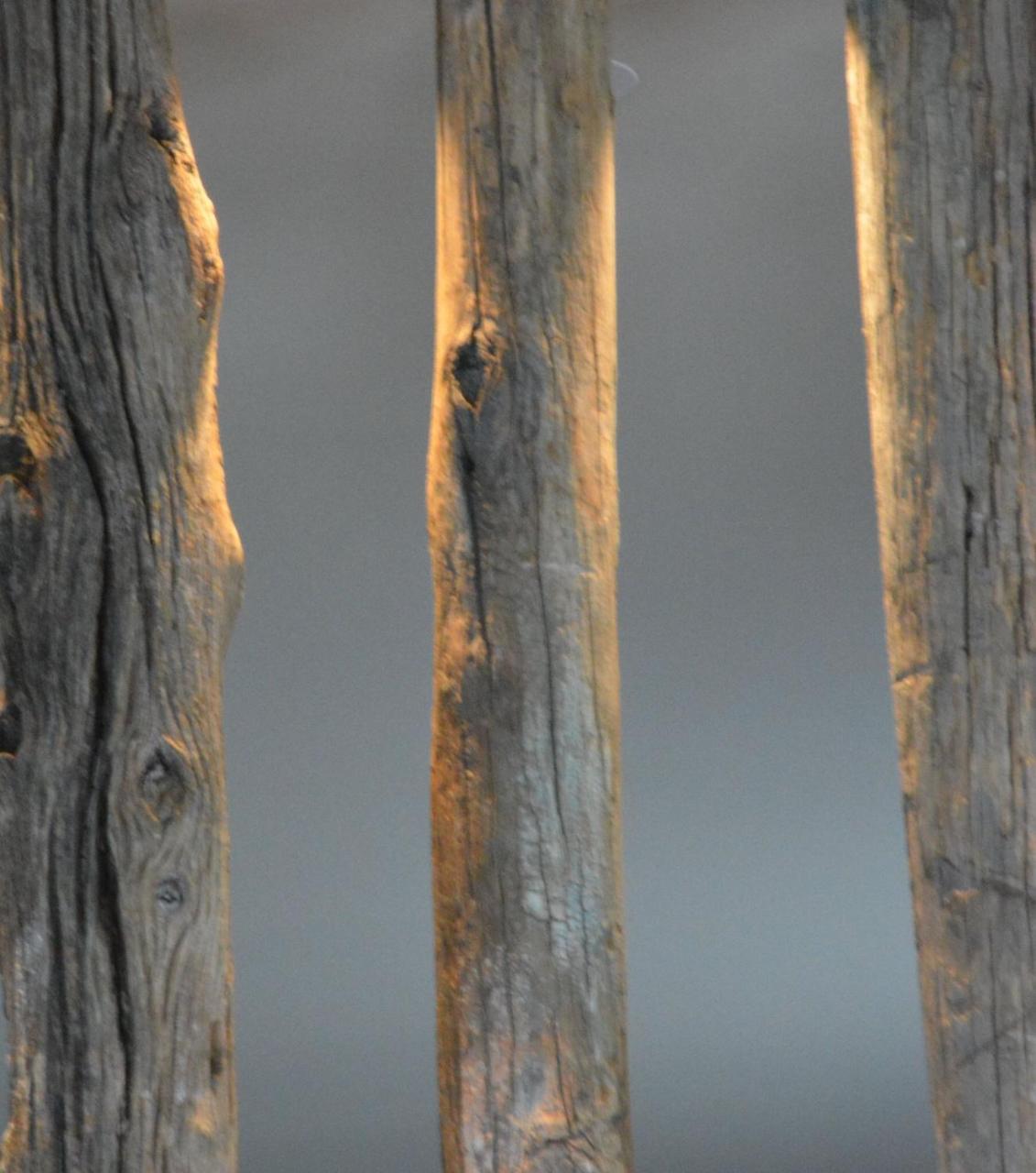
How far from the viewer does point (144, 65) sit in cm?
316

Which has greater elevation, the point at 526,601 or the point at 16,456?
the point at 16,456

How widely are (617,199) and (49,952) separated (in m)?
3.44

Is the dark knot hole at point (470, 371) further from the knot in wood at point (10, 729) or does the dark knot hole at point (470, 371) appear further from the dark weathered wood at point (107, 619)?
the knot in wood at point (10, 729)

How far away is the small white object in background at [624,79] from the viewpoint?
5.44 metres

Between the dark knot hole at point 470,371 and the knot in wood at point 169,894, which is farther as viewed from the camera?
the dark knot hole at point 470,371

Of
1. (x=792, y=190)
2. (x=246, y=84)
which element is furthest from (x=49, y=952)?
(x=792, y=190)

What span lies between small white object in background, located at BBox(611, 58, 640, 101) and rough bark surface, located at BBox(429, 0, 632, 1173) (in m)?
1.87

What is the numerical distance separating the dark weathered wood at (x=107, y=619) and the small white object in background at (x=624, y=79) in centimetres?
248

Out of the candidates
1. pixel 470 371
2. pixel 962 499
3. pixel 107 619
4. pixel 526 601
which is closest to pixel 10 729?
pixel 107 619

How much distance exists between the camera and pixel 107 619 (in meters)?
3.05

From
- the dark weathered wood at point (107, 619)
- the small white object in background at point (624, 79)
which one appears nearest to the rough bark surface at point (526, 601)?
the dark weathered wood at point (107, 619)

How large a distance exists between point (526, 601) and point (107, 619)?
31.0 inches

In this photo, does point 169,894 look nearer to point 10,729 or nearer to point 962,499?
point 10,729

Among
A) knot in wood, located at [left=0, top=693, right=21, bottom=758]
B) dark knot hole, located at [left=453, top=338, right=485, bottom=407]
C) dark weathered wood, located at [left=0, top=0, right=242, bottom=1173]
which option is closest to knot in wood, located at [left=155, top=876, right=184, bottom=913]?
dark weathered wood, located at [left=0, top=0, right=242, bottom=1173]
